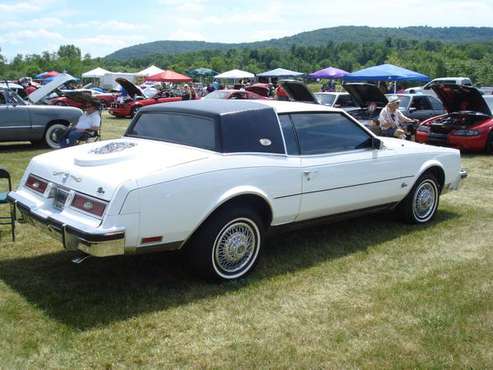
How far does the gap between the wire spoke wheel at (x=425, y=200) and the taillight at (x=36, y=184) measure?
13.1 ft

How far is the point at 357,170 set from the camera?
5379mm

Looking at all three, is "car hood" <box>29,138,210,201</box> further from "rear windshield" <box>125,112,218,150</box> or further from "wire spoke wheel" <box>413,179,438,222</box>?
"wire spoke wheel" <box>413,179,438,222</box>

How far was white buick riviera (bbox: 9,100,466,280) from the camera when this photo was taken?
3.88 meters

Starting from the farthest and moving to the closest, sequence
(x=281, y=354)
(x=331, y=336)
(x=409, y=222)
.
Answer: (x=409, y=222) → (x=331, y=336) → (x=281, y=354)

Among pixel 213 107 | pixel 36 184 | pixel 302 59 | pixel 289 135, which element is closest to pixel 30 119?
pixel 36 184

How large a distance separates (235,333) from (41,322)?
1.35 m

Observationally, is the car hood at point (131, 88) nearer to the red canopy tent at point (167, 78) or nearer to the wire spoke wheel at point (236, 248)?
the red canopy tent at point (167, 78)

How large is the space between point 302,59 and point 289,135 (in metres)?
141

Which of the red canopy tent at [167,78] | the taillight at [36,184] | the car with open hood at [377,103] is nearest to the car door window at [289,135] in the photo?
the taillight at [36,184]

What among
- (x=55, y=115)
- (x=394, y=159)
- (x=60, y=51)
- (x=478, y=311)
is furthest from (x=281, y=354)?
(x=60, y=51)

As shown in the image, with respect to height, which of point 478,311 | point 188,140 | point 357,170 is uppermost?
point 188,140

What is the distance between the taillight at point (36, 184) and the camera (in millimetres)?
4525

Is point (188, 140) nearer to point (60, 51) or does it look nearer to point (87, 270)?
point (87, 270)

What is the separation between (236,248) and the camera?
4.46 metres
